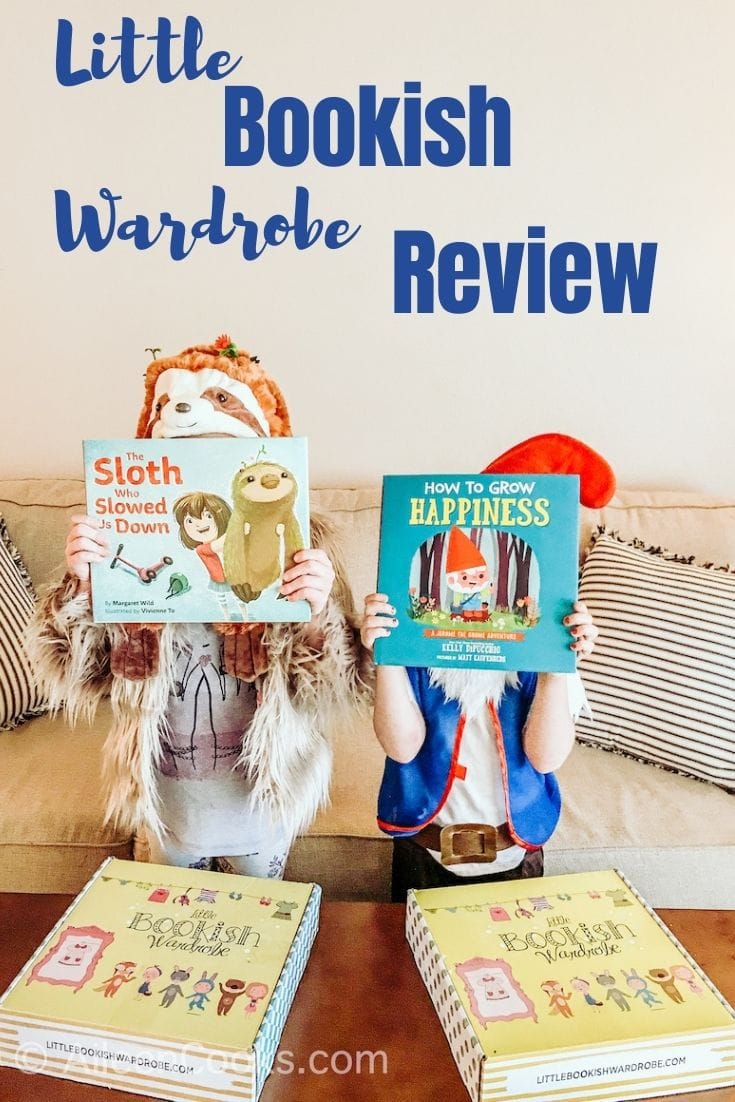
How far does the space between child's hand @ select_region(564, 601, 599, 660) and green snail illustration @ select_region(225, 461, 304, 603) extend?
31 centimetres

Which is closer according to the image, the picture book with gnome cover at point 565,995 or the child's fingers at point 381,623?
the picture book with gnome cover at point 565,995

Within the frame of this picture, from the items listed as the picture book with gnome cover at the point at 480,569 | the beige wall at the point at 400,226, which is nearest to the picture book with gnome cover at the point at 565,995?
the picture book with gnome cover at the point at 480,569

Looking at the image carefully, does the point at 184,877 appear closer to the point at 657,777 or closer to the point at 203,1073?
the point at 203,1073

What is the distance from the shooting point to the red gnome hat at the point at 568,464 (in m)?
0.91

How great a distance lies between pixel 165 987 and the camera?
78 cm

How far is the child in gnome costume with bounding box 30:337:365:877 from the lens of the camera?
967 mm

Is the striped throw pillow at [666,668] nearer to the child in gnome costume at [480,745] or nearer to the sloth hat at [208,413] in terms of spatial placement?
the child in gnome costume at [480,745]

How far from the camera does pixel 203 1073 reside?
Answer: 2.34 ft

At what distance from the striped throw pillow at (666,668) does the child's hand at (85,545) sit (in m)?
0.86

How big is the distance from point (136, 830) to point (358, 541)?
0.66 metres

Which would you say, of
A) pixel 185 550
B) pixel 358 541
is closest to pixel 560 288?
pixel 358 541

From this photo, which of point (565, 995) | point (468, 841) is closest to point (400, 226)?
point (468, 841)

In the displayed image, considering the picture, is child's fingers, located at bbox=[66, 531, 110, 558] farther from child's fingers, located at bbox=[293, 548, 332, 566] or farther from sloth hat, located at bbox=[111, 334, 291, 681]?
child's fingers, located at bbox=[293, 548, 332, 566]

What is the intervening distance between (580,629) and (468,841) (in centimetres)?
30
